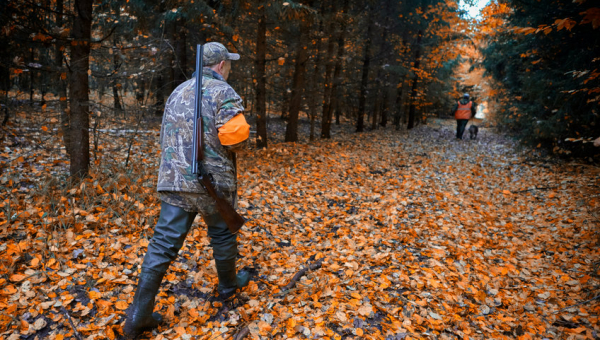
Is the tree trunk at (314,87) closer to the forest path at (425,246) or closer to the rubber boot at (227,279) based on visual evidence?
the forest path at (425,246)

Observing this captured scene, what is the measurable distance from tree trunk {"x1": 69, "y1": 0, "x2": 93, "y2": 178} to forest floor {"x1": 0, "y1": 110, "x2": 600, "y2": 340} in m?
0.41

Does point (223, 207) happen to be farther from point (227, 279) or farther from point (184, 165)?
point (227, 279)

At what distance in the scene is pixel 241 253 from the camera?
4.20 m

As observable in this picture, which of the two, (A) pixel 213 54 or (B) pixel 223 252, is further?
(B) pixel 223 252

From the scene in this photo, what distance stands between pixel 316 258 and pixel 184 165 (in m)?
2.37

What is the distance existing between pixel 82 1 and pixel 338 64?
9.33m

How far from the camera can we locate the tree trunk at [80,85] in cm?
458

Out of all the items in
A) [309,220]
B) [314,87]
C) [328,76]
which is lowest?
[309,220]

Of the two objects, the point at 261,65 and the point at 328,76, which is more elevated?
the point at 328,76

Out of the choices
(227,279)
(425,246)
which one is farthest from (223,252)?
(425,246)

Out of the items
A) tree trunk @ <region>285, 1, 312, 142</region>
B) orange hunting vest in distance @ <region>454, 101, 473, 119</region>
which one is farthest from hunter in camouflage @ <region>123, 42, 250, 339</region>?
orange hunting vest in distance @ <region>454, 101, 473, 119</region>

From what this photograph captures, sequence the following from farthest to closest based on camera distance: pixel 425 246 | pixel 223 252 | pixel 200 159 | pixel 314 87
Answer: pixel 314 87 < pixel 425 246 < pixel 223 252 < pixel 200 159

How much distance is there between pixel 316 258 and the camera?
14.0ft

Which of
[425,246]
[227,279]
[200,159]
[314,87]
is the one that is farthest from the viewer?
[314,87]
